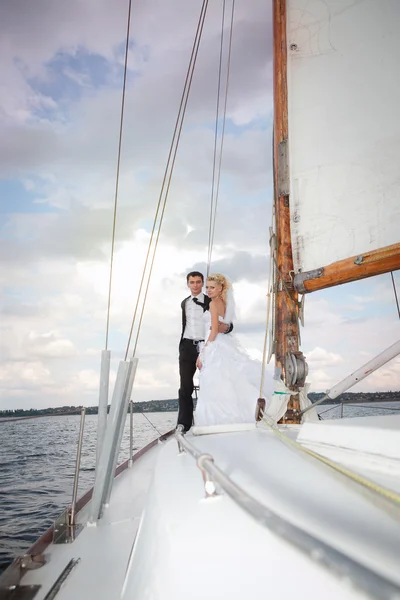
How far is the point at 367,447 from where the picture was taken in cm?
129

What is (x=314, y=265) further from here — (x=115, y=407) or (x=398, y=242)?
(x=115, y=407)

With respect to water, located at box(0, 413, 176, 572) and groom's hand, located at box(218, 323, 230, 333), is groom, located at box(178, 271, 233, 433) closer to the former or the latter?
groom's hand, located at box(218, 323, 230, 333)

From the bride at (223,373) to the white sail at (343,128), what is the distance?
1727 millimetres

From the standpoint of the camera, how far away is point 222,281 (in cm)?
495

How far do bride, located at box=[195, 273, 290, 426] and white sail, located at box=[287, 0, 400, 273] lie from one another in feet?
5.67

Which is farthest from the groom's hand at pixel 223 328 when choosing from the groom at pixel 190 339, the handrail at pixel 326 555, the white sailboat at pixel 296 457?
the handrail at pixel 326 555

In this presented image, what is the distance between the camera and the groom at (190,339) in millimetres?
5023

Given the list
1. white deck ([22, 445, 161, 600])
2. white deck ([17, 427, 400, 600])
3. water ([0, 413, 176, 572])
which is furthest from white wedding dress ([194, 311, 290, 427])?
white deck ([17, 427, 400, 600])

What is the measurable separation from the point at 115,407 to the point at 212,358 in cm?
234

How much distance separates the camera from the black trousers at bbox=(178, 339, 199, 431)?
5008mm

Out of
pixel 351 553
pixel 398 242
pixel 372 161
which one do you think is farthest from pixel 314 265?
pixel 351 553

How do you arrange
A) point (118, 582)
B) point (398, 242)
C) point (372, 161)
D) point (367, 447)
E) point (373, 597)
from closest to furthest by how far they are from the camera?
point (373, 597) → point (367, 447) → point (118, 582) → point (398, 242) → point (372, 161)

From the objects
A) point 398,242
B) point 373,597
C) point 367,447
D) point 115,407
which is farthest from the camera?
point 398,242

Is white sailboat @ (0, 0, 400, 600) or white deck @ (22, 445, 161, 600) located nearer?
white sailboat @ (0, 0, 400, 600)
